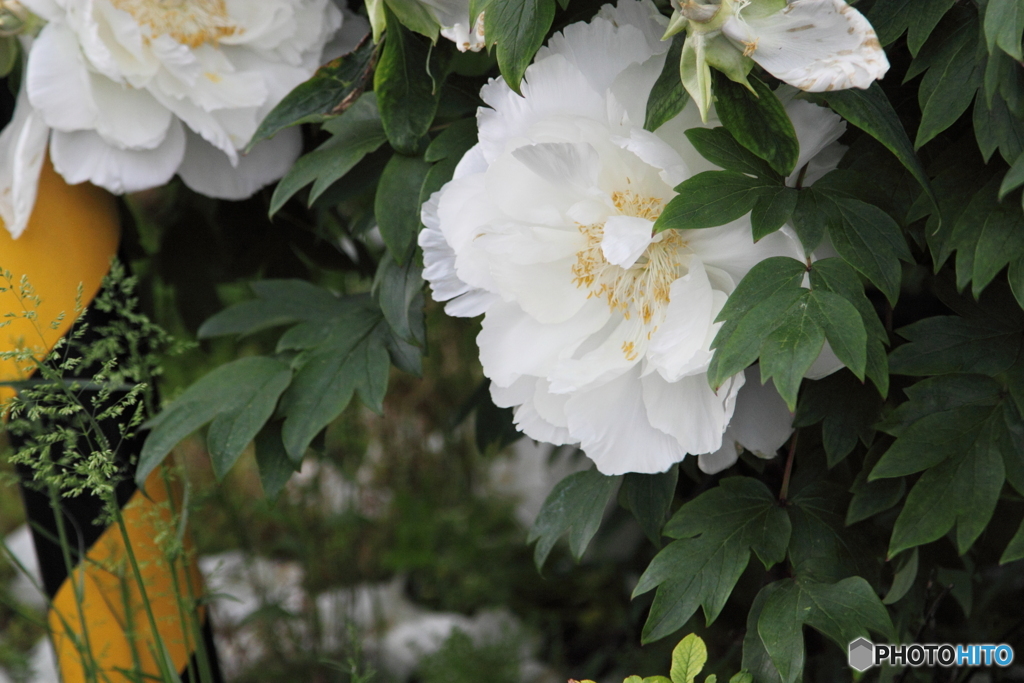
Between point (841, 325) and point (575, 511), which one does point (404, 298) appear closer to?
point (575, 511)

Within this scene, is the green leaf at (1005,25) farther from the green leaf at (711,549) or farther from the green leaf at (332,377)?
the green leaf at (332,377)

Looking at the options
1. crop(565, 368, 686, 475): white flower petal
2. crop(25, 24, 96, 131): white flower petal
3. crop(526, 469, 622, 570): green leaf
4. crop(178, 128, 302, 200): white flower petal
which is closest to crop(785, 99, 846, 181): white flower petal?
crop(565, 368, 686, 475): white flower petal

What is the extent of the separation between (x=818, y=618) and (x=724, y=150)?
1.18 ft

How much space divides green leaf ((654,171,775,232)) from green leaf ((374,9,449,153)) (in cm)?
24

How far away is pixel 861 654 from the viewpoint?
645 millimetres

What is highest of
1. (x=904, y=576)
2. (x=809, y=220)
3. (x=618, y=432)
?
(x=809, y=220)

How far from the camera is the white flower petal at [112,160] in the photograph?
0.81 metres

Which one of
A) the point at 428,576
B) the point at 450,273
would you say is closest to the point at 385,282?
the point at 450,273

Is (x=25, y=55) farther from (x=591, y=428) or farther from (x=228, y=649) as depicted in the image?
(x=228, y=649)

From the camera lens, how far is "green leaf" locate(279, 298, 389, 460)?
2.49ft

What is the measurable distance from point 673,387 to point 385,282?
0.30m

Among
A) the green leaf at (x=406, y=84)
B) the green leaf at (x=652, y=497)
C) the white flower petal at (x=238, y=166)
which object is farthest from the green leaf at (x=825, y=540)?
the white flower petal at (x=238, y=166)

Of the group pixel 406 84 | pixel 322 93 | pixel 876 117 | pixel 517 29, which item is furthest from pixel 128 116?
pixel 876 117

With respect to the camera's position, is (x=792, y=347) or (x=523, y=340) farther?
(x=523, y=340)
